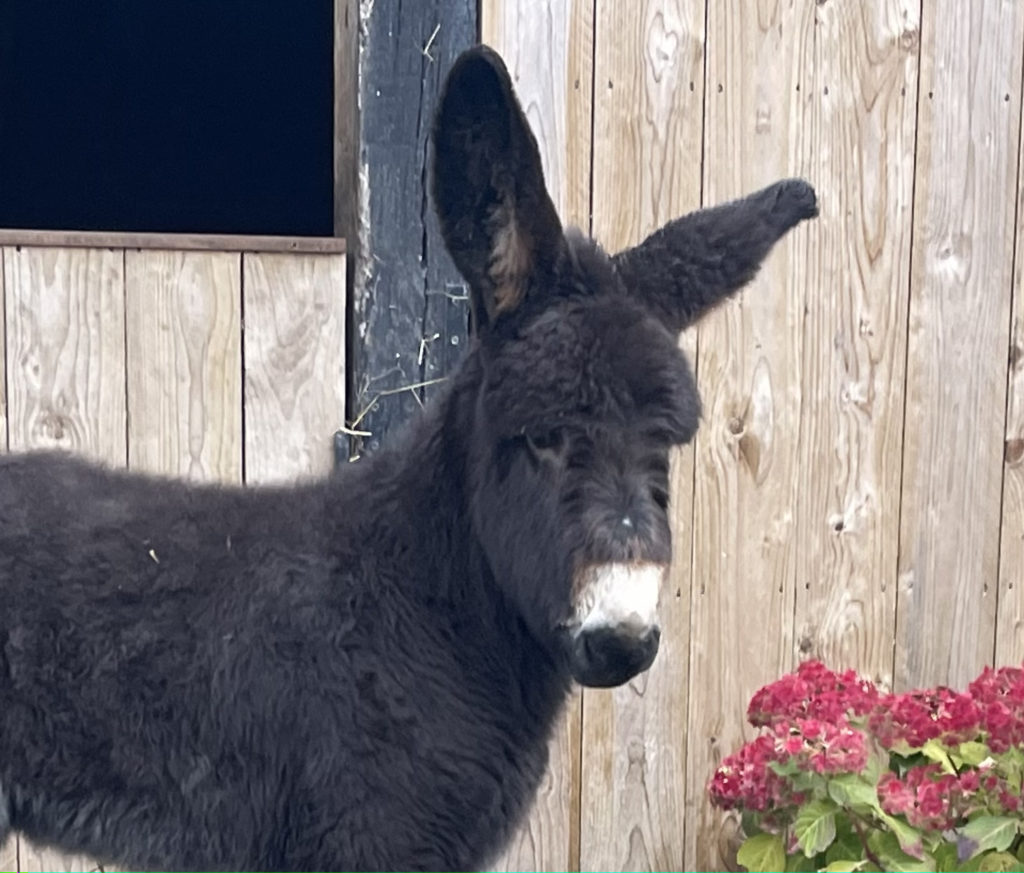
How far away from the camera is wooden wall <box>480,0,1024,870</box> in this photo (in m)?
3.46

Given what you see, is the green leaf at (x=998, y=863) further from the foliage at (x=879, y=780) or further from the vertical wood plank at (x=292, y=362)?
the vertical wood plank at (x=292, y=362)

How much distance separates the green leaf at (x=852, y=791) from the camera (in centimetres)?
271

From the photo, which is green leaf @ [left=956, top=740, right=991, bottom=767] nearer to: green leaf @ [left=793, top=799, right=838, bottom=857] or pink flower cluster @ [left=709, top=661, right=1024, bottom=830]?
pink flower cluster @ [left=709, top=661, right=1024, bottom=830]

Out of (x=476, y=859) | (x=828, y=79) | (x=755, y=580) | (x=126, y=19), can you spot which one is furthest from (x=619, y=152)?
(x=126, y=19)

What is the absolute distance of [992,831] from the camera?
2697 millimetres

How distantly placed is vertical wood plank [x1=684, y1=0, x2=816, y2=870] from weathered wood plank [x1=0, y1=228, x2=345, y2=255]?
1.11 meters

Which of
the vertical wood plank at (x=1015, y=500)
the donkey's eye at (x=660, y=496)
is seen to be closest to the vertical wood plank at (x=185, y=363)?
the donkey's eye at (x=660, y=496)

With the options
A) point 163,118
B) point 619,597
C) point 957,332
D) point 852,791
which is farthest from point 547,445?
point 163,118

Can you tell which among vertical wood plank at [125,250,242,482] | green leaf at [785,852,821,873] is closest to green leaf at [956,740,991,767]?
green leaf at [785,852,821,873]

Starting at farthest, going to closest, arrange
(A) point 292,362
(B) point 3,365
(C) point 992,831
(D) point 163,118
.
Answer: (D) point 163,118, (A) point 292,362, (B) point 3,365, (C) point 992,831

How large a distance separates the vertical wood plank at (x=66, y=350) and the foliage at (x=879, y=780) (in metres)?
1.71

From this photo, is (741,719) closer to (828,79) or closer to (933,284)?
→ (933,284)

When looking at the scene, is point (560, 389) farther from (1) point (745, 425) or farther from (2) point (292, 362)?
(1) point (745, 425)

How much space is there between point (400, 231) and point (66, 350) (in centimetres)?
92
